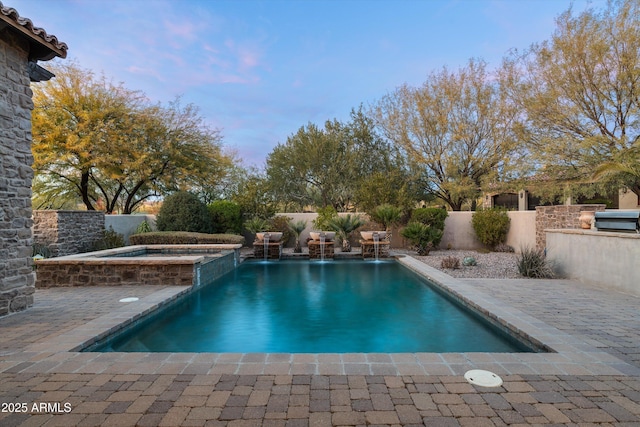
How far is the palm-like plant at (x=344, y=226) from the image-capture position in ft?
46.5

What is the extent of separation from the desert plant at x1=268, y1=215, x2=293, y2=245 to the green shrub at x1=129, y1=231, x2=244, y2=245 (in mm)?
2572

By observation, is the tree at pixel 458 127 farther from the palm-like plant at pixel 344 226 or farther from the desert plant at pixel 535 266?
the desert plant at pixel 535 266

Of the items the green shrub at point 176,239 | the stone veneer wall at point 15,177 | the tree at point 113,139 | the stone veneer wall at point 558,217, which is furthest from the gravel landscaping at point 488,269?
the tree at point 113,139

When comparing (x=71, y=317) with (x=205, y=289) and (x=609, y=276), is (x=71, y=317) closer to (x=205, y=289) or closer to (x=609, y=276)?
(x=205, y=289)

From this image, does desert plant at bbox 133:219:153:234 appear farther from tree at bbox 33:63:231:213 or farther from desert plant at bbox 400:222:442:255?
desert plant at bbox 400:222:442:255

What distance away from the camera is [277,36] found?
41.5ft

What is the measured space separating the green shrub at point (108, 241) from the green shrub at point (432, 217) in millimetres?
10630

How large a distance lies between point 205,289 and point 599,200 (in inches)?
726

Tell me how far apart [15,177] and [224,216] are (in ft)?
30.8

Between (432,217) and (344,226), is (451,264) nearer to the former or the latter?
(432,217)

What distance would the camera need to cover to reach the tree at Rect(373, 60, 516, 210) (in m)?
17.6

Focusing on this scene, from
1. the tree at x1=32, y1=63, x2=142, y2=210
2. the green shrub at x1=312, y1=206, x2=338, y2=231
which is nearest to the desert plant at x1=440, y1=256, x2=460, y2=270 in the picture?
the green shrub at x1=312, y1=206, x2=338, y2=231

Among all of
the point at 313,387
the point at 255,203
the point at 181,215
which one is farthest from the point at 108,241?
the point at 313,387

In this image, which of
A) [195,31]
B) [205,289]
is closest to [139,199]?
[195,31]
